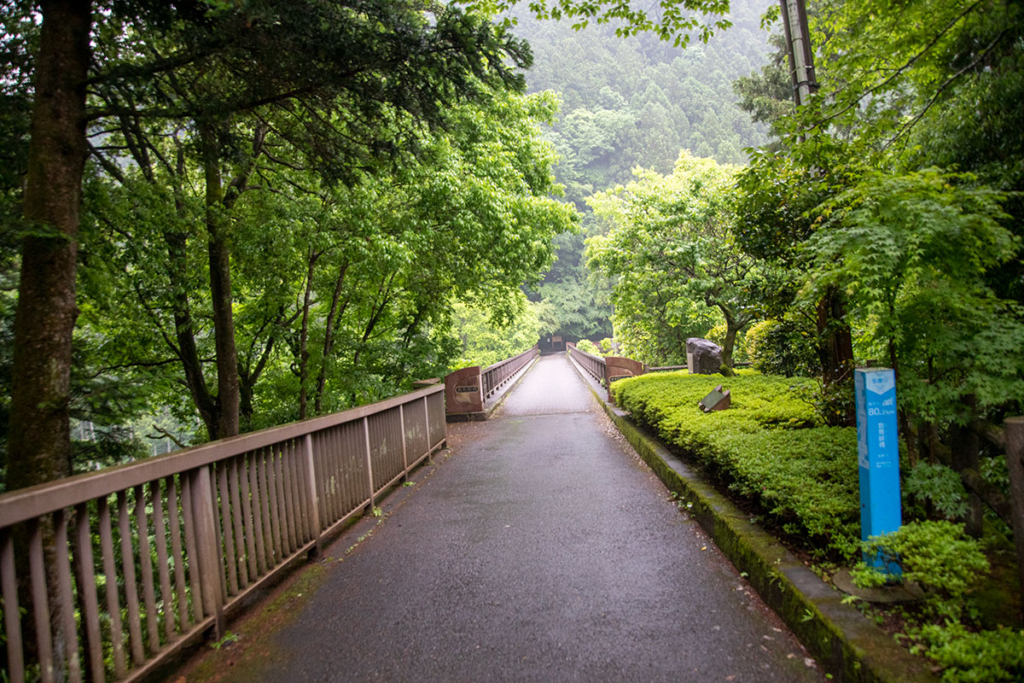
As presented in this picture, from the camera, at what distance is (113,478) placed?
247 centimetres

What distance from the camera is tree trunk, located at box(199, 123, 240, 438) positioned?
6191 millimetres

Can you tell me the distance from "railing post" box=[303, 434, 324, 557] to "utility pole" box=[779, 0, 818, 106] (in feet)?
19.3

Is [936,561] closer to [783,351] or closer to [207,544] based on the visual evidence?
[207,544]

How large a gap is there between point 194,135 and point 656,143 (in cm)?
9058

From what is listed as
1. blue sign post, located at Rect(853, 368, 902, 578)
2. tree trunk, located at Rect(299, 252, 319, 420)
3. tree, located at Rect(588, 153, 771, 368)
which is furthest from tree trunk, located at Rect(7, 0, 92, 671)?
tree, located at Rect(588, 153, 771, 368)

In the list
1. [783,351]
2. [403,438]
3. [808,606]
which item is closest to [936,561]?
[808,606]

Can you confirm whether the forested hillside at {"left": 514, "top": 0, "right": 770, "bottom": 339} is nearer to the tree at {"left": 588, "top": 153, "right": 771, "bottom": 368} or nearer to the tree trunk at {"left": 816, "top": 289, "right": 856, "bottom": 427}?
the tree at {"left": 588, "top": 153, "right": 771, "bottom": 368}

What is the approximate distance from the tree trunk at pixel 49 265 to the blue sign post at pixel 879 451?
14.3ft

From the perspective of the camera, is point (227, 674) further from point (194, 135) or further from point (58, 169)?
point (194, 135)

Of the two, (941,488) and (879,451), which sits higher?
(879,451)

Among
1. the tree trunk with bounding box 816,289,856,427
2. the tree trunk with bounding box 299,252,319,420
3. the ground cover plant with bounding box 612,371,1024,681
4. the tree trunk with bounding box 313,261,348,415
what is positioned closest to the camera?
the ground cover plant with bounding box 612,371,1024,681

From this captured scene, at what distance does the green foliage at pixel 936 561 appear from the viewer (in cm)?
251

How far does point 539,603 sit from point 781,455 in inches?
96.9

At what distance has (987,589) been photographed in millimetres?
2527
